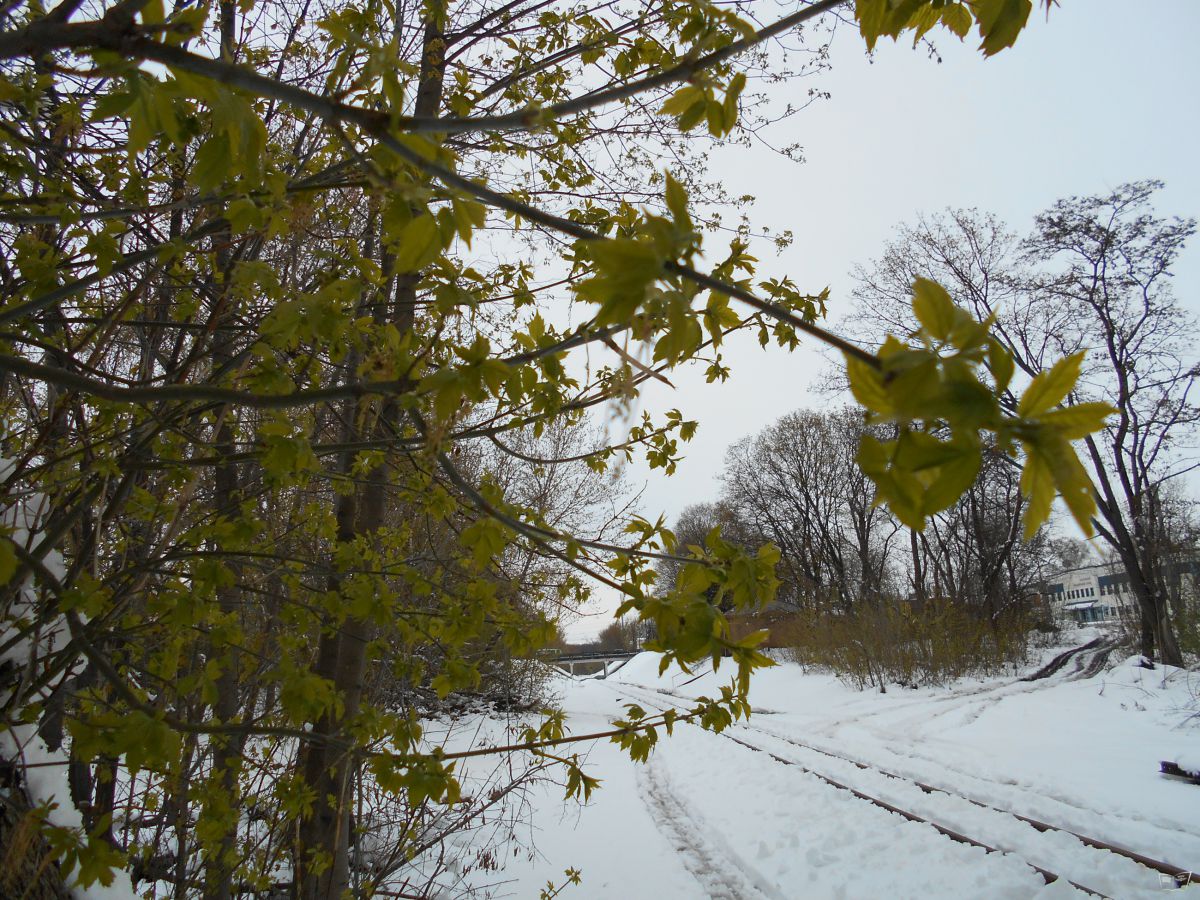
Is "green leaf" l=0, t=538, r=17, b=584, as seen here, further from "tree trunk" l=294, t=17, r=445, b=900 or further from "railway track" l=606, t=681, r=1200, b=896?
Result: "railway track" l=606, t=681, r=1200, b=896

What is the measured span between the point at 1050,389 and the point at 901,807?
792 cm

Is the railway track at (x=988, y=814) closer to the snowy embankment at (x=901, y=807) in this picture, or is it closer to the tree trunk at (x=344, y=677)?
the snowy embankment at (x=901, y=807)

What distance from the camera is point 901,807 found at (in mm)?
7027

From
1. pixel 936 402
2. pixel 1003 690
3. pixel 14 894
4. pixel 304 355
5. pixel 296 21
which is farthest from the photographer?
pixel 1003 690

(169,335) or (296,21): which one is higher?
(296,21)

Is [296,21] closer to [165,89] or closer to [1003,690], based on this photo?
[165,89]

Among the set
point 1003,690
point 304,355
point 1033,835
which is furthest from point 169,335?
point 1003,690

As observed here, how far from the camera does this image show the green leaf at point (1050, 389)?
2.31 ft

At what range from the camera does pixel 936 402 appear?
2.08ft

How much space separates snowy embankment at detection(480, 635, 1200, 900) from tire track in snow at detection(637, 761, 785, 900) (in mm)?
21

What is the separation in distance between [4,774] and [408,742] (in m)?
1.36

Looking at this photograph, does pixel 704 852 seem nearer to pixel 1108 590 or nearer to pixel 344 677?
pixel 344 677

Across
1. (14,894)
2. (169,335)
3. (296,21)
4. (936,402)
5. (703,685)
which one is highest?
(296,21)

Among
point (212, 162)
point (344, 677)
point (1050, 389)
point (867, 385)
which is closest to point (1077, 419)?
point (1050, 389)
